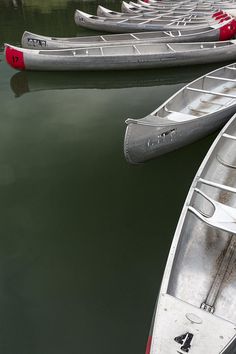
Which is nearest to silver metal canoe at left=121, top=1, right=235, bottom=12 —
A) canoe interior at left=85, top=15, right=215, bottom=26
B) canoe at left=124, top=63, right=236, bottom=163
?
canoe interior at left=85, top=15, right=215, bottom=26

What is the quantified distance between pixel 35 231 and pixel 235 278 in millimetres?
4255

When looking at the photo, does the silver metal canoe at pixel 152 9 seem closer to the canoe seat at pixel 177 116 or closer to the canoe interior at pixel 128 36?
the canoe interior at pixel 128 36

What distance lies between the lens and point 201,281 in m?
4.87

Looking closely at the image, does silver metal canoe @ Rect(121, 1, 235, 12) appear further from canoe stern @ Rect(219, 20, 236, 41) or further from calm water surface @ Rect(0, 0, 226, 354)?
calm water surface @ Rect(0, 0, 226, 354)

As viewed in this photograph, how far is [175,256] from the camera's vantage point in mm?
4781

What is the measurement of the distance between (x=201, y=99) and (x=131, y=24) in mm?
12234

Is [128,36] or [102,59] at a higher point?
[128,36]

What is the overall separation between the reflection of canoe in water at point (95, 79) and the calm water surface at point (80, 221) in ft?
2.72

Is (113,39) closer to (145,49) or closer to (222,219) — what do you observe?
(145,49)

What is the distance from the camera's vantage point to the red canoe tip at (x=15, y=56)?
1359cm

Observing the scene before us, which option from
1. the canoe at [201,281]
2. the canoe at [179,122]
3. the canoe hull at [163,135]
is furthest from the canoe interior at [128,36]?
the canoe at [201,281]

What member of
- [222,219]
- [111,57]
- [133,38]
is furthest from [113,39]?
[222,219]

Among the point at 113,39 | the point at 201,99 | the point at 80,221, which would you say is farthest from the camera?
the point at 113,39

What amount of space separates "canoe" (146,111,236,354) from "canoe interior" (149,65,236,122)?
7.89 feet
